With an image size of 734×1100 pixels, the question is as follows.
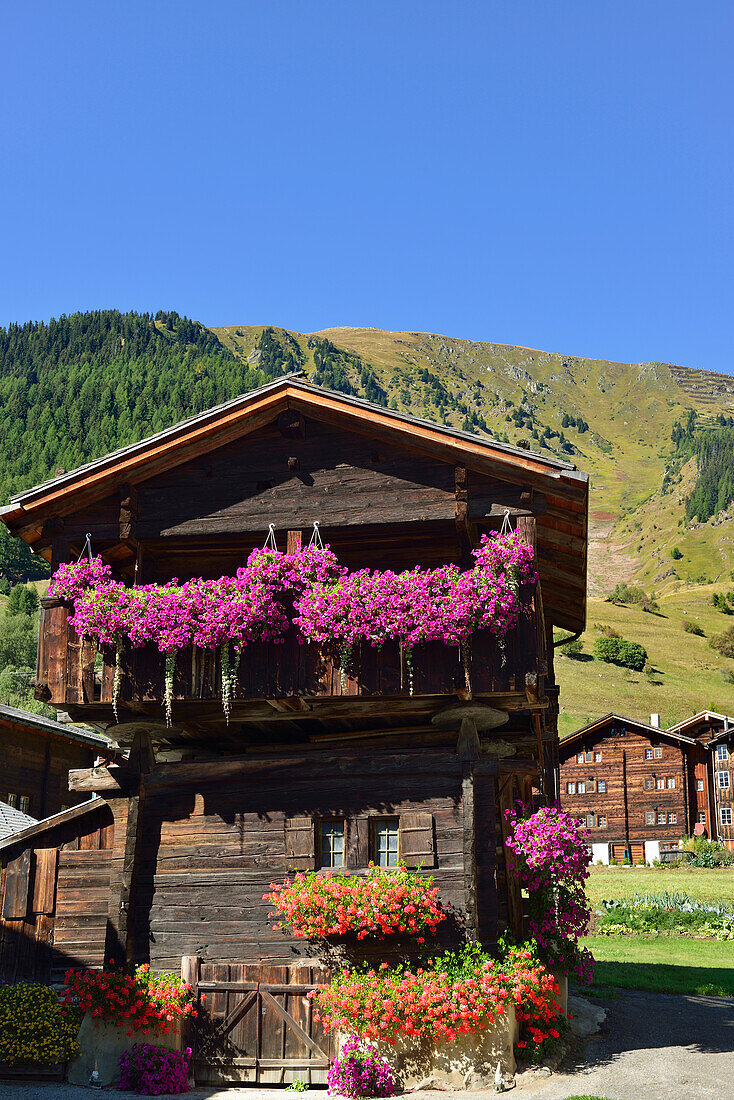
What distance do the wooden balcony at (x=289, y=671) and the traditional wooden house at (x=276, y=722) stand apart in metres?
0.04

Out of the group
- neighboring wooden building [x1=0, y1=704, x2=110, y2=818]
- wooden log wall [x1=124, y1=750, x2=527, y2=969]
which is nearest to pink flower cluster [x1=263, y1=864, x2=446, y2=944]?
wooden log wall [x1=124, y1=750, x2=527, y2=969]

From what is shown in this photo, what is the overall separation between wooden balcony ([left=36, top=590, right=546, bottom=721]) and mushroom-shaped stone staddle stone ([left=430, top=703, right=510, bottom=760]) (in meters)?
0.55

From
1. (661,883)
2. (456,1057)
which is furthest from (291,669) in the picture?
(661,883)

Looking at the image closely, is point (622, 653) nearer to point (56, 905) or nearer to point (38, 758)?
point (38, 758)

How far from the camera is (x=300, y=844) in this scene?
17531mm

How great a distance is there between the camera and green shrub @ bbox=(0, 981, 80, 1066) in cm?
1677

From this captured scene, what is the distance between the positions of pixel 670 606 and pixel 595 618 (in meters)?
28.9

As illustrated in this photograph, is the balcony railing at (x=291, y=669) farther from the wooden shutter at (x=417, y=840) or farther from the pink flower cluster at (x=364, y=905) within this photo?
the pink flower cluster at (x=364, y=905)

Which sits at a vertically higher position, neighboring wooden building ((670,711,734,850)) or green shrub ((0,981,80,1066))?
neighboring wooden building ((670,711,734,850))

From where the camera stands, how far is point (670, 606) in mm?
146250

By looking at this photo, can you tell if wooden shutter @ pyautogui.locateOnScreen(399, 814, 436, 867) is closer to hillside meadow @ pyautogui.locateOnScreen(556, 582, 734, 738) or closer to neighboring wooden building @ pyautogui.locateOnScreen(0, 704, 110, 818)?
neighboring wooden building @ pyautogui.locateOnScreen(0, 704, 110, 818)

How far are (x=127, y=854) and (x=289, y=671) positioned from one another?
4.46m

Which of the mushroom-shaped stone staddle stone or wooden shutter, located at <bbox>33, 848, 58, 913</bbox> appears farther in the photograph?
wooden shutter, located at <bbox>33, 848, 58, 913</bbox>

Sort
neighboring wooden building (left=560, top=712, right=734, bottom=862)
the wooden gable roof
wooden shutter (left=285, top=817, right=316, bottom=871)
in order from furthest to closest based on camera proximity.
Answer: neighboring wooden building (left=560, top=712, right=734, bottom=862), the wooden gable roof, wooden shutter (left=285, top=817, right=316, bottom=871)
